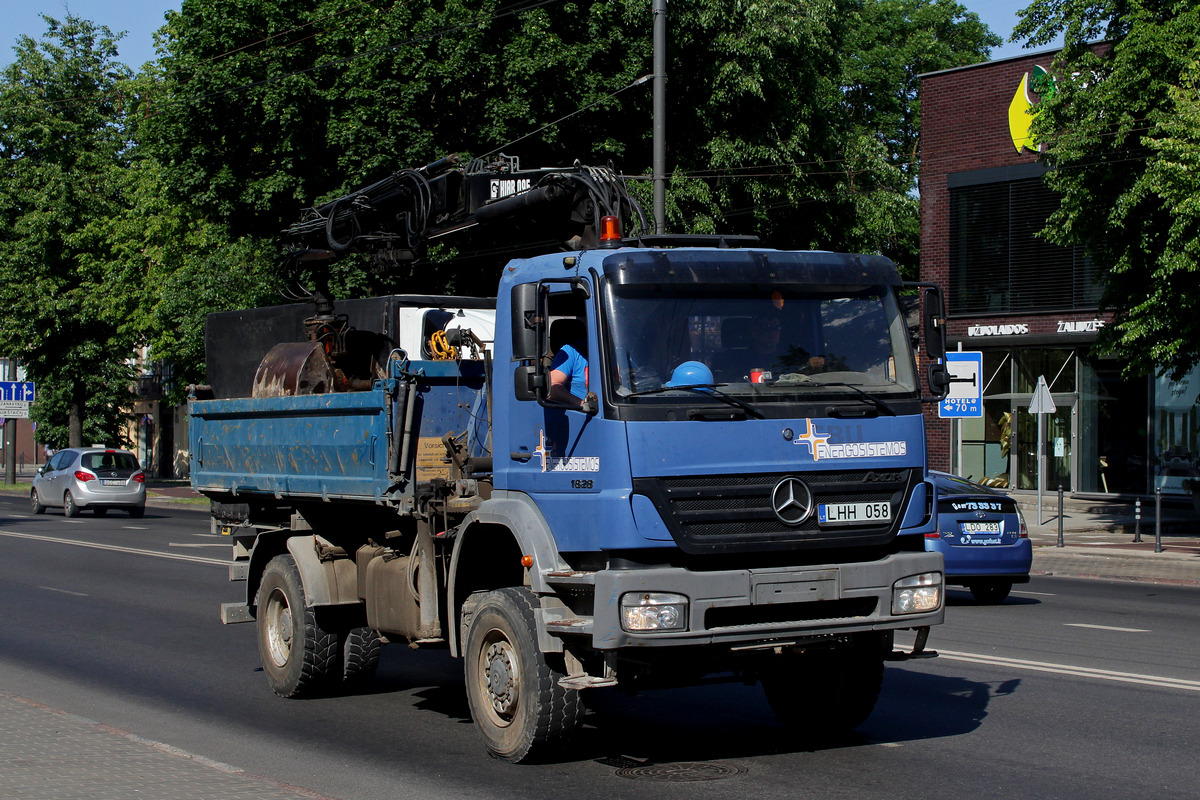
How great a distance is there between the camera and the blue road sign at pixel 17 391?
45250mm

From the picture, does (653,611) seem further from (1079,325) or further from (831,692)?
(1079,325)

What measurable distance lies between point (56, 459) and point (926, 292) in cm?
3067

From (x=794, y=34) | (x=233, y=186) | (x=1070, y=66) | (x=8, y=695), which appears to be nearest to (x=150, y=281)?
(x=233, y=186)

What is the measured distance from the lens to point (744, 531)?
6.49m

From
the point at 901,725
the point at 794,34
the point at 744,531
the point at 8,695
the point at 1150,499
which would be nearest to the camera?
the point at 744,531

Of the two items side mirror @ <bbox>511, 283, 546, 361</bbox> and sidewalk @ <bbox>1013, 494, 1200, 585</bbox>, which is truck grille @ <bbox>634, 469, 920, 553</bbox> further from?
sidewalk @ <bbox>1013, 494, 1200, 585</bbox>

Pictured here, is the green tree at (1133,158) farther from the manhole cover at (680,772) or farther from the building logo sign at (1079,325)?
the manhole cover at (680,772)

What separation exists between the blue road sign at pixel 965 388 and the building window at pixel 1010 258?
10.0 meters

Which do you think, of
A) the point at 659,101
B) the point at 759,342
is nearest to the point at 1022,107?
the point at 659,101

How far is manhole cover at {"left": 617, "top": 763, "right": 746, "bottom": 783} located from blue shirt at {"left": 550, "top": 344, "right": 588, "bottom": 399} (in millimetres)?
1986

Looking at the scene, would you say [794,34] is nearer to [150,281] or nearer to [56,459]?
[56,459]

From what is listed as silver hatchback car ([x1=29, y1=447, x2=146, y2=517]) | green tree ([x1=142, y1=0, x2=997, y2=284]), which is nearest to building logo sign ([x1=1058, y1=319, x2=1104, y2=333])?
green tree ([x1=142, y1=0, x2=997, y2=284])

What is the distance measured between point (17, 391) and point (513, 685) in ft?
143

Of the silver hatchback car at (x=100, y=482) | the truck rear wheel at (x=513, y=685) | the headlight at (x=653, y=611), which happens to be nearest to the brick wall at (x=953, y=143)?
the silver hatchback car at (x=100, y=482)
